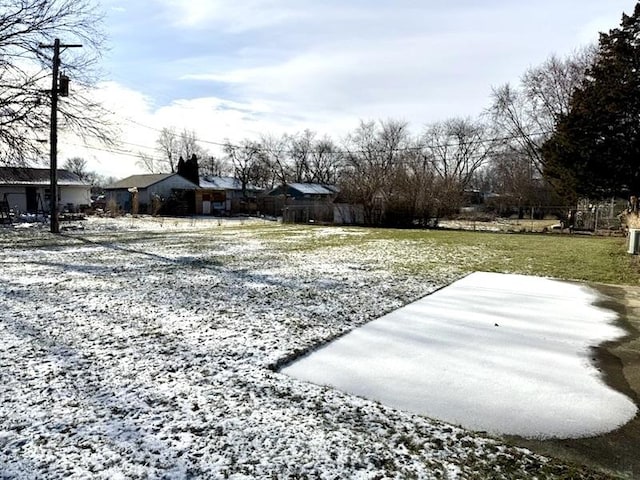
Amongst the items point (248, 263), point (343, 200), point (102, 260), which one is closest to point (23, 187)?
point (343, 200)

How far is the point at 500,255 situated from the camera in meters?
11.9

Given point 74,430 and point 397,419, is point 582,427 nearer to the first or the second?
point 397,419

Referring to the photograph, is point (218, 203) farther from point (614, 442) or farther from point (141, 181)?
point (614, 442)

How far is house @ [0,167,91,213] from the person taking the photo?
31.3 metres

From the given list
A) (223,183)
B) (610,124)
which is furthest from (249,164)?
(610,124)

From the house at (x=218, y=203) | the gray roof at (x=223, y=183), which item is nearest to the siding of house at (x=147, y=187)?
the house at (x=218, y=203)

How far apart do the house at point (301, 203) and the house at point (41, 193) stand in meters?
15.5

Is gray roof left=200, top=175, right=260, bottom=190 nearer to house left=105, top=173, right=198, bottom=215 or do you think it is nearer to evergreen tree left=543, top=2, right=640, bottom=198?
house left=105, top=173, right=198, bottom=215

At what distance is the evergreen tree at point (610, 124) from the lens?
1831 centimetres

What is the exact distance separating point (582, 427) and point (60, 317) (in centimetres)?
517

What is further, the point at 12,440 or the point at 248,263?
the point at 248,263

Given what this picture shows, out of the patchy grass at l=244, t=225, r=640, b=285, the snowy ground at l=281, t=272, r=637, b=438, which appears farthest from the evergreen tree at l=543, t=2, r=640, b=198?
the snowy ground at l=281, t=272, r=637, b=438

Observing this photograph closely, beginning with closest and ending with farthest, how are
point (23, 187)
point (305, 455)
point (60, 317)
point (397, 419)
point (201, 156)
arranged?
point (305, 455)
point (397, 419)
point (60, 317)
point (23, 187)
point (201, 156)

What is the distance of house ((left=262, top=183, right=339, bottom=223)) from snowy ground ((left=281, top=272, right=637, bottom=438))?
22.2 m
